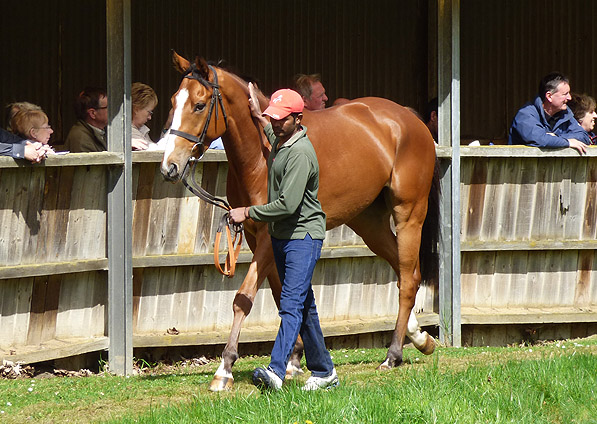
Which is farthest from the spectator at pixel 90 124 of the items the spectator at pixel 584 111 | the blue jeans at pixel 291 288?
the spectator at pixel 584 111

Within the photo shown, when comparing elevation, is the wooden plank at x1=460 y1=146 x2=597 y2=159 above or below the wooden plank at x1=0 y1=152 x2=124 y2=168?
above

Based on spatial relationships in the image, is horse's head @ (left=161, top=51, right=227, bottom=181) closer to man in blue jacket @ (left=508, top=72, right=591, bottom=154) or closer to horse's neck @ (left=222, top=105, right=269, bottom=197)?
horse's neck @ (left=222, top=105, right=269, bottom=197)

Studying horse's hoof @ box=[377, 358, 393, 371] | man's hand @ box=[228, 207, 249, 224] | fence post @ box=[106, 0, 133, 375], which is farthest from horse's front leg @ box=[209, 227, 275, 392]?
fence post @ box=[106, 0, 133, 375]

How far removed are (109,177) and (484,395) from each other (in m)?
3.76

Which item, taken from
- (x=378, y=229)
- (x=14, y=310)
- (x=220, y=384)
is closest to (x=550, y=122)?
(x=378, y=229)

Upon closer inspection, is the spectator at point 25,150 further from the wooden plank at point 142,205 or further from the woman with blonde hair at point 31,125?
the wooden plank at point 142,205

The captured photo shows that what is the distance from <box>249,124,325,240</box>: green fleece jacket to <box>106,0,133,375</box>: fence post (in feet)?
7.27

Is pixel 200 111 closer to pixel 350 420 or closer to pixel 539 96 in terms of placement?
pixel 350 420

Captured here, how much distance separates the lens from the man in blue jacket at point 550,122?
31.6 feet

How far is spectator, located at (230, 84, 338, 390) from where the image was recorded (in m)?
5.96

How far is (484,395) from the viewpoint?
596cm

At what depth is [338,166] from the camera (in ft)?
24.7

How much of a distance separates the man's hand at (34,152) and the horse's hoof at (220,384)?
7.46ft

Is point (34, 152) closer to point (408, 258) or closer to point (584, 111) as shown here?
point (408, 258)
